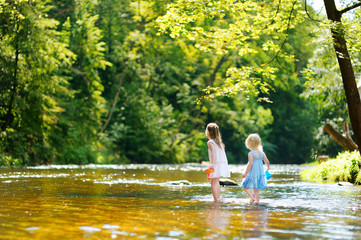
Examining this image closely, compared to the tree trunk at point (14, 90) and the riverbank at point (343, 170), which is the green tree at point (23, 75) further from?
the riverbank at point (343, 170)

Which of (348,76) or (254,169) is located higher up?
Answer: (348,76)

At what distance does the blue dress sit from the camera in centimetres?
1085

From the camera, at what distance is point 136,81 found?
43688 millimetres

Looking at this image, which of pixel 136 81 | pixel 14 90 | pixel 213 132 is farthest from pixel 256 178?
pixel 136 81

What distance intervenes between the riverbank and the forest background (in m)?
2.97

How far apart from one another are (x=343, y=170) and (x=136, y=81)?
2796 cm

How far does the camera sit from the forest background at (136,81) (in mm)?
16719

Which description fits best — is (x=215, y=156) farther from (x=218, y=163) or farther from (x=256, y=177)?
(x=256, y=177)

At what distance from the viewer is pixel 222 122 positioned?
52.2 metres

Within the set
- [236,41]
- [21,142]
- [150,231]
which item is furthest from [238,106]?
[150,231]

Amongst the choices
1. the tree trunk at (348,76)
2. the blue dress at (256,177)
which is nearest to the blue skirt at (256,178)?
the blue dress at (256,177)

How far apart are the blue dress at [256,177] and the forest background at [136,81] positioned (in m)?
3.10

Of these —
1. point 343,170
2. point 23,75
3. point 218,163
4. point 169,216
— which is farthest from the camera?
point 23,75

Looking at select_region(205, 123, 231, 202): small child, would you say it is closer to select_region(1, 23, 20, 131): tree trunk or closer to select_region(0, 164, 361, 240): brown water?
select_region(0, 164, 361, 240): brown water
